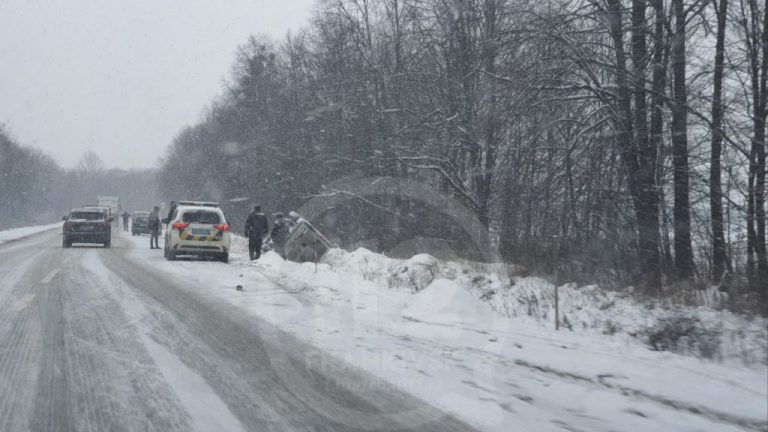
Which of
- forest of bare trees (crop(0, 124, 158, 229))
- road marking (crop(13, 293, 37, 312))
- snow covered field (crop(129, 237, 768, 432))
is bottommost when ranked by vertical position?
snow covered field (crop(129, 237, 768, 432))

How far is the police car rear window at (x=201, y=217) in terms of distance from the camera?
18.7 meters

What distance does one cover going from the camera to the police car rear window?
61.2 ft

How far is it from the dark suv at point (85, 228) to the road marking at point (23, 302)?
1736 centimetres

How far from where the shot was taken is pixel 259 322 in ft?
25.6

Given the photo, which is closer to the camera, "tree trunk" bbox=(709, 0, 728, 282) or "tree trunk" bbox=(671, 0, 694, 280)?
"tree trunk" bbox=(709, 0, 728, 282)

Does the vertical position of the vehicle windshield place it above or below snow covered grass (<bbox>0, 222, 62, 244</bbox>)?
above

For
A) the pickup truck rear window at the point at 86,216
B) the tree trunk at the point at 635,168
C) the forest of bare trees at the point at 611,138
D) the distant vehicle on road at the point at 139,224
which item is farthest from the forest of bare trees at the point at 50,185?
the tree trunk at the point at 635,168

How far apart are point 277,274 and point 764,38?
10.9 meters

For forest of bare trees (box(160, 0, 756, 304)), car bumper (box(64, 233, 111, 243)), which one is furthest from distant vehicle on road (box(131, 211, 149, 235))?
forest of bare trees (box(160, 0, 756, 304))

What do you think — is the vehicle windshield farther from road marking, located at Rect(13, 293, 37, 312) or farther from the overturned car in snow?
road marking, located at Rect(13, 293, 37, 312)

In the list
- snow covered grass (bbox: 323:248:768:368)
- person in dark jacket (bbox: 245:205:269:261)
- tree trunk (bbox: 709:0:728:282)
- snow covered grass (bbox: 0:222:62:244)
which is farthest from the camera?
snow covered grass (bbox: 0:222:62:244)

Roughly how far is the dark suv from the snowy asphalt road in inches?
745

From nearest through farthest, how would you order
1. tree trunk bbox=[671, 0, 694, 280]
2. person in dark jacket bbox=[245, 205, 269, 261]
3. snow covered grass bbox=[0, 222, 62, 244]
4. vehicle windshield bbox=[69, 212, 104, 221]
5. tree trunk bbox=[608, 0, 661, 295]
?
1. tree trunk bbox=[671, 0, 694, 280]
2. tree trunk bbox=[608, 0, 661, 295]
3. person in dark jacket bbox=[245, 205, 269, 261]
4. vehicle windshield bbox=[69, 212, 104, 221]
5. snow covered grass bbox=[0, 222, 62, 244]

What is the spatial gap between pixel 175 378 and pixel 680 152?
33.1 feet
